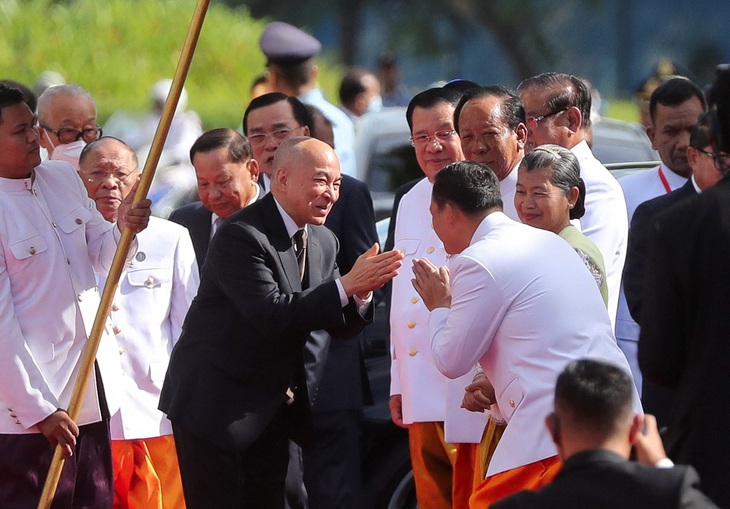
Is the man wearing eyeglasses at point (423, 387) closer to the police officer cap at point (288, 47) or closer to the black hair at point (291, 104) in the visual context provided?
the black hair at point (291, 104)

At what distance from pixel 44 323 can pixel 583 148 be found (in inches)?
89.0

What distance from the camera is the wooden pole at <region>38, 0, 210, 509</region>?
17.8ft

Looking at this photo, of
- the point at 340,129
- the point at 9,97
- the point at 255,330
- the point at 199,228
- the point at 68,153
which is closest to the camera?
the point at 255,330

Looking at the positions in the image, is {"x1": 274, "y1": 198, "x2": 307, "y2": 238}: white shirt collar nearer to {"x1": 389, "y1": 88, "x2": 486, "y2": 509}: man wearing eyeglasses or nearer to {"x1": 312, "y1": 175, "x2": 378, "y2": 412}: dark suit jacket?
{"x1": 389, "y1": 88, "x2": 486, "y2": 509}: man wearing eyeglasses

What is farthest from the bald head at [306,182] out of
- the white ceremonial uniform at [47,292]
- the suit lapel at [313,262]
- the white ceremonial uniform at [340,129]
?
the white ceremonial uniform at [340,129]

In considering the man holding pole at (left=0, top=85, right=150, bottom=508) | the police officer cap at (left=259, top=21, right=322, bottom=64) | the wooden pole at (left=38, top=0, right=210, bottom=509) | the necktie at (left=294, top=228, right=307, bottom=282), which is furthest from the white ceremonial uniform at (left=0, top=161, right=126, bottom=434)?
the police officer cap at (left=259, top=21, right=322, bottom=64)

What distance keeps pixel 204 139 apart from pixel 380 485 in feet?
5.90

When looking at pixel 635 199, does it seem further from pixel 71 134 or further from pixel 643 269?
pixel 71 134

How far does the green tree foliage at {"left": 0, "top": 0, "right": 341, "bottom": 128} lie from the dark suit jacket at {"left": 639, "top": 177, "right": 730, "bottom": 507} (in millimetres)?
13303

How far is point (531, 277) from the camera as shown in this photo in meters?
4.70

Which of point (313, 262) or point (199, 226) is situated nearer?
point (313, 262)

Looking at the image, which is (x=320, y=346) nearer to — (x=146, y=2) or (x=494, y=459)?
(x=494, y=459)

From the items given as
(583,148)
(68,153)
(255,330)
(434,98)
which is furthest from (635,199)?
(68,153)

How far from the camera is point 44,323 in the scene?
557 cm
